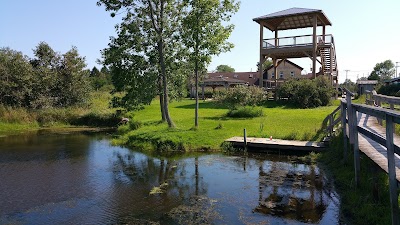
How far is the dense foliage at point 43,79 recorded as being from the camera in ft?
93.9

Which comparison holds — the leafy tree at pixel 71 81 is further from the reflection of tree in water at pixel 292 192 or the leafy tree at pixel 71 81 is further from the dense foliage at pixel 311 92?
the reflection of tree in water at pixel 292 192

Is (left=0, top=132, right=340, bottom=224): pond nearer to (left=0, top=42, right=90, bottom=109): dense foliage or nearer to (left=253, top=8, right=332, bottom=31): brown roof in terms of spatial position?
(left=0, top=42, right=90, bottom=109): dense foliage

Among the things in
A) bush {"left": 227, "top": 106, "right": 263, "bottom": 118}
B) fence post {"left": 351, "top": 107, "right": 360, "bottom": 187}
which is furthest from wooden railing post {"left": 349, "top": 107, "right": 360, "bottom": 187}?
bush {"left": 227, "top": 106, "right": 263, "bottom": 118}

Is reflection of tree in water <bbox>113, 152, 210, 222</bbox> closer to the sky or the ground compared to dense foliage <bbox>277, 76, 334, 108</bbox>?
closer to the ground

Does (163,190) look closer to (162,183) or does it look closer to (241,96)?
(162,183)

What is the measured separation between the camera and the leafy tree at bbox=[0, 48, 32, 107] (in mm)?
28114

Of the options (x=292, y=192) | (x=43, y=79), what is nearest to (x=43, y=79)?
(x=43, y=79)

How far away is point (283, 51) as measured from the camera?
31219 mm

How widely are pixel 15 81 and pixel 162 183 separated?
900 inches

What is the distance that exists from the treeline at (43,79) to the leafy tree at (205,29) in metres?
13.2

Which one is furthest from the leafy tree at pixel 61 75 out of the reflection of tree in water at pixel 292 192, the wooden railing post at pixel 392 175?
the wooden railing post at pixel 392 175

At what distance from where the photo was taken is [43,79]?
98.1 feet

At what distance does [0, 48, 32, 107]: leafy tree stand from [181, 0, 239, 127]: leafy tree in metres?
16.5

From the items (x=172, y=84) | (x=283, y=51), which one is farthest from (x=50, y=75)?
(x=283, y=51)
